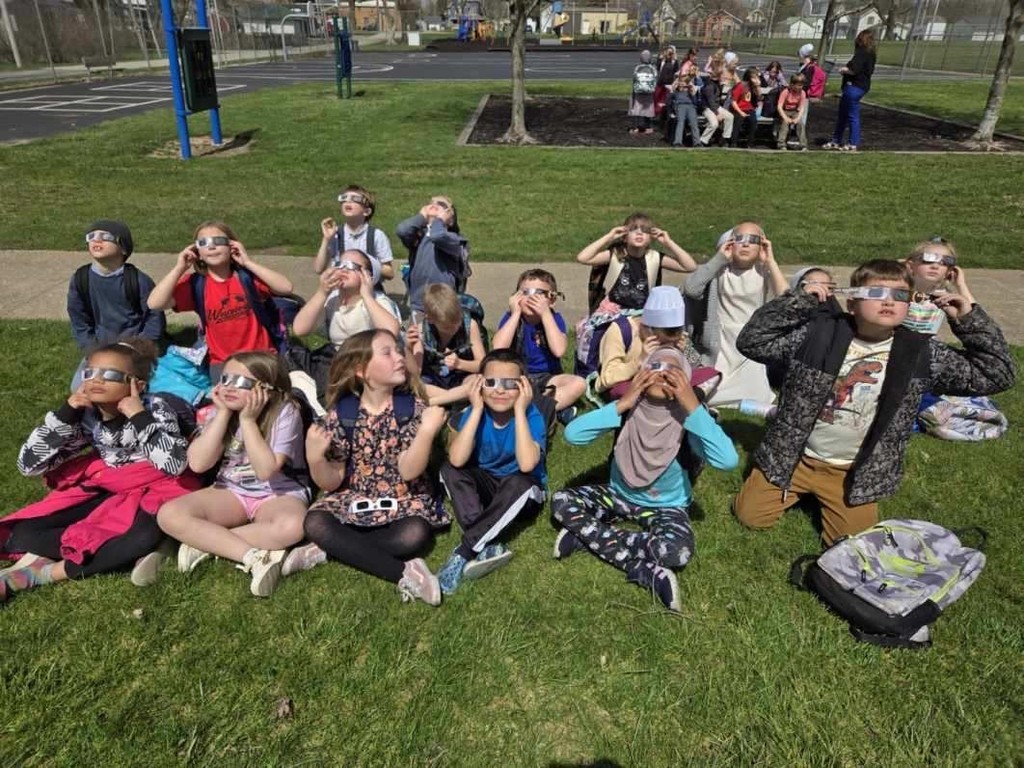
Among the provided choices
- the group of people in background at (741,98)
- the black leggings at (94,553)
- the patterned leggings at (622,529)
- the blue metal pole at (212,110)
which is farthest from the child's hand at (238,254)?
the group of people in background at (741,98)

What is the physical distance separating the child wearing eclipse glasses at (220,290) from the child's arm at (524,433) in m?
2.14

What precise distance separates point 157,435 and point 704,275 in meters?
3.72

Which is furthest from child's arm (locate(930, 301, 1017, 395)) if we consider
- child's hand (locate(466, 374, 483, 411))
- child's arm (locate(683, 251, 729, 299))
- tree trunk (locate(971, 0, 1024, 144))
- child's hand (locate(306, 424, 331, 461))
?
tree trunk (locate(971, 0, 1024, 144))

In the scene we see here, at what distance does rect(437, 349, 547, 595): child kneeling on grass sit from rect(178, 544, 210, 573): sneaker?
1.22 m

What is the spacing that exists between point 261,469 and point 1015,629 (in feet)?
11.7

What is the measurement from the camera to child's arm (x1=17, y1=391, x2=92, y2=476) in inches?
132

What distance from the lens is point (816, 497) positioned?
3.76m

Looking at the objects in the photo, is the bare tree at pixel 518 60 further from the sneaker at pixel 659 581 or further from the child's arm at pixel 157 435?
the sneaker at pixel 659 581

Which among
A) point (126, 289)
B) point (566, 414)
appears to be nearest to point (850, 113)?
point (566, 414)

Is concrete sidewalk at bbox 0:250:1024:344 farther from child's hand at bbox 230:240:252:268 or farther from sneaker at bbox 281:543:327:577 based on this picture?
sneaker at bbox 281:543:327:577

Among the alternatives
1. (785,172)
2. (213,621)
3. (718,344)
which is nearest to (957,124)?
(785,172)

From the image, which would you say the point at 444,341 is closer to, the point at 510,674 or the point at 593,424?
the point at 593,424

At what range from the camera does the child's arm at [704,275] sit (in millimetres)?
4822

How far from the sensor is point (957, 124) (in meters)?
16.1
